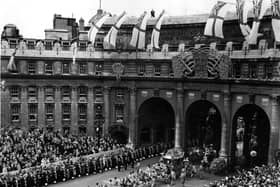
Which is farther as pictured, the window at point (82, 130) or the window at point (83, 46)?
the window at point (82, 130)

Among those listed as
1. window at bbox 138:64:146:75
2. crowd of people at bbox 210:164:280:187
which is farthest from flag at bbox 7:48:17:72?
crowd of people at bbox 210:164:280:187

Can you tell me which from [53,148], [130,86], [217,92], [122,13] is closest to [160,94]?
[130,86]

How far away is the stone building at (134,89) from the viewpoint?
5306 centimetres

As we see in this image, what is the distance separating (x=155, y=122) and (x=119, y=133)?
555 cm

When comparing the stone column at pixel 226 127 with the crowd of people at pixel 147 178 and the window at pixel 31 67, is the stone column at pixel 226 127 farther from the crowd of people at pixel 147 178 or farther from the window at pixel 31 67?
the window at pixel 31 67

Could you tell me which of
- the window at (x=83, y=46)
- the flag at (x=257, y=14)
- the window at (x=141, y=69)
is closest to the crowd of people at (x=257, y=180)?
the flag at (x=257, y=14)

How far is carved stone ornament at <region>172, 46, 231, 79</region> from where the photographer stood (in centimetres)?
5041

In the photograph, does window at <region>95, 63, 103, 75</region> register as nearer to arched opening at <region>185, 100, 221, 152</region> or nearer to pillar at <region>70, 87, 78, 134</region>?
pillar at <region>70, 87, 78, 134</region>

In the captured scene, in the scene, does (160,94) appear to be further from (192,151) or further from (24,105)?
(24,105)

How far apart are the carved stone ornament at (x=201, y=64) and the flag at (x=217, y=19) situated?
126 inches

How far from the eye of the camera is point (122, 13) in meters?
54.3

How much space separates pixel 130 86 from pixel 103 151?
1072cm

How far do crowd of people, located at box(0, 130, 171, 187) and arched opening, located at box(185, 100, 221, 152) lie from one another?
19.7ft

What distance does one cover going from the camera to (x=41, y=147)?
4738cm
